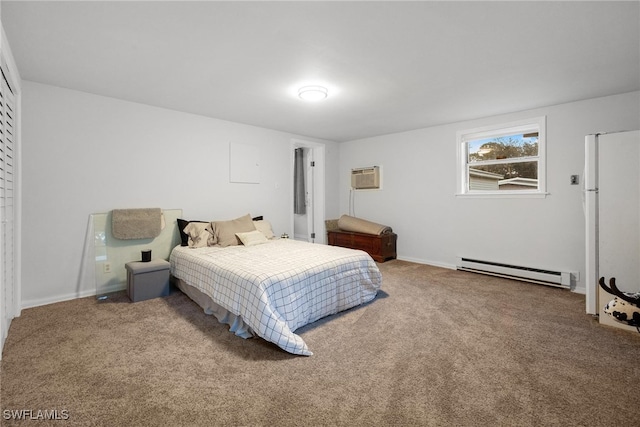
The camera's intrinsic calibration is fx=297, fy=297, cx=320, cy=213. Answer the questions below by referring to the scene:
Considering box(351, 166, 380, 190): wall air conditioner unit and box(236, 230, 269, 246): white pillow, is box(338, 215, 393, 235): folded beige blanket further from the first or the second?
box(236, 230, 269, 246): white pillow

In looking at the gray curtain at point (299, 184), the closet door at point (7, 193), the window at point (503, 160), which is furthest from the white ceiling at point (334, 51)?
the gray curtain at point (299, 184)

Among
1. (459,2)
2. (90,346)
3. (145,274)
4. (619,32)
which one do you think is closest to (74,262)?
(145,274)

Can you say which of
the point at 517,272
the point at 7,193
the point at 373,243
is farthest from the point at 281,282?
the point at 517,272

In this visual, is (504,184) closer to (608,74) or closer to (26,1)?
(608,74)

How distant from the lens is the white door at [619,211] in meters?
2.57

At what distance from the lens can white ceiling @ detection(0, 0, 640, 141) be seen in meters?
1.85

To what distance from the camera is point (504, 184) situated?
4.25 m

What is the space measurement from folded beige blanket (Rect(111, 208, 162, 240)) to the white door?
466 centimetres

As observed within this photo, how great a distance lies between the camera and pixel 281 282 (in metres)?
2.42

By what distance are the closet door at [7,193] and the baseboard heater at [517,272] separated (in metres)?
5.05

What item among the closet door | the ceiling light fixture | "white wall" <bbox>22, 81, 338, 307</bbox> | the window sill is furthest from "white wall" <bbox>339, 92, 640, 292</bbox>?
the closet door

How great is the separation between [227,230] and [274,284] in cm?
180

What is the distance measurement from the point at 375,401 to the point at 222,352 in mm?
1137

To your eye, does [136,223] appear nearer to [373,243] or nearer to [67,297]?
[67,297]
